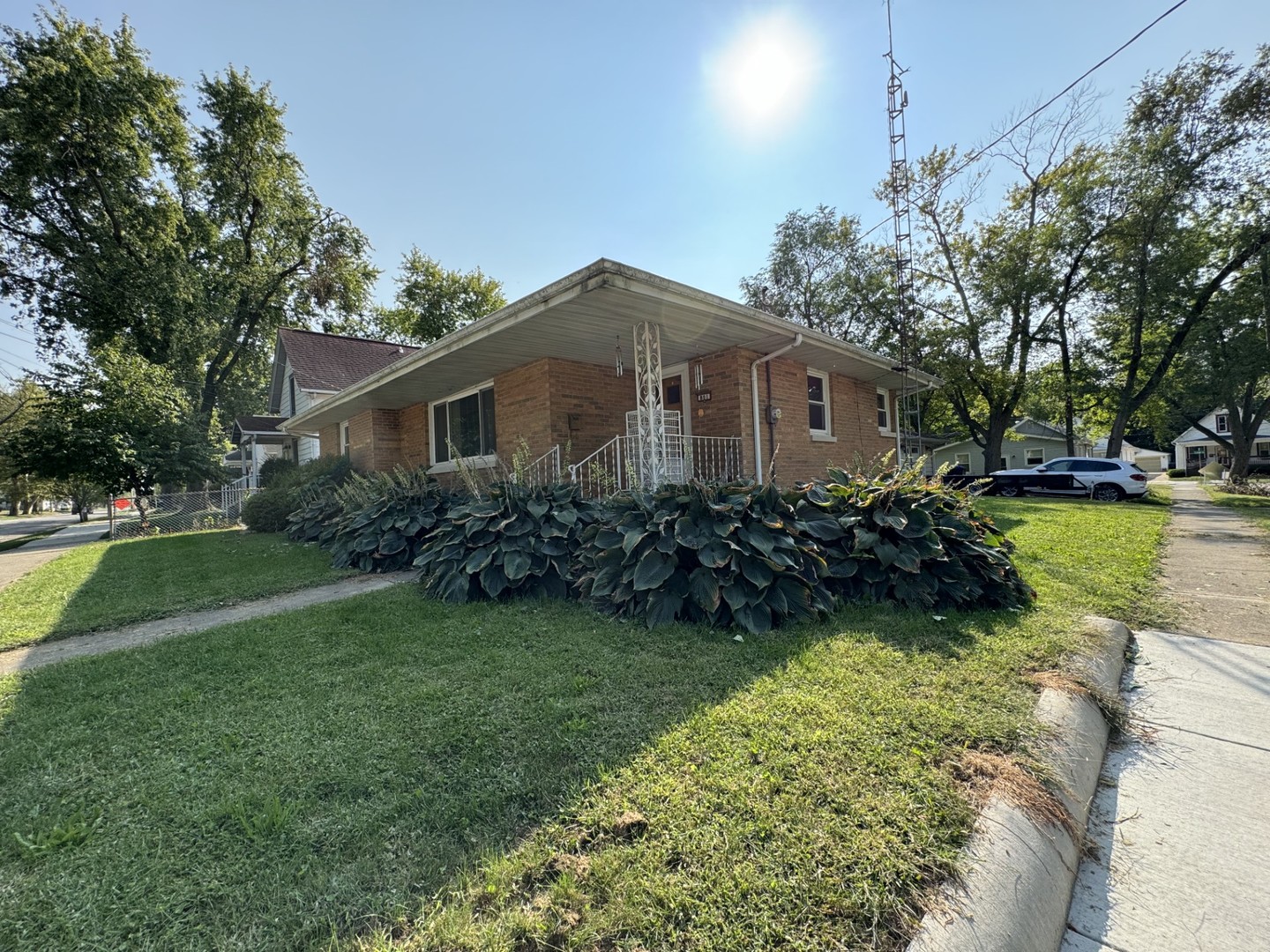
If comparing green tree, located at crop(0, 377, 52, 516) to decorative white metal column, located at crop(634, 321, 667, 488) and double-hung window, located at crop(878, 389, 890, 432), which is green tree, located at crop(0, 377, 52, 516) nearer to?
decorative white metal column, located at crop(634, 321, 667, 488)

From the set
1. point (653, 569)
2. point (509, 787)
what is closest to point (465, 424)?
point (653, 569)

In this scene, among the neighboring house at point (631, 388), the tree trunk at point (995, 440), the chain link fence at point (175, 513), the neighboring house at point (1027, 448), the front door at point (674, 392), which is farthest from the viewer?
the neighboring house at point (1027, 448)

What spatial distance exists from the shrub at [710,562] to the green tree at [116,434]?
15.7m

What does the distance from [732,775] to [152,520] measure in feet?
63.3

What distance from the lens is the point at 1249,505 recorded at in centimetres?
1302

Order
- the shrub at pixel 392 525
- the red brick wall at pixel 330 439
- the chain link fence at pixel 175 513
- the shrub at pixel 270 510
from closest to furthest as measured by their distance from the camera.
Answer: the shrub at pixel 392 525
the shrub at pixel 270 510
the chain link fence at pixel 175 513
the red brick wall at pixel 330 439

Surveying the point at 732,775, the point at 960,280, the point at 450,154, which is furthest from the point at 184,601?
the point at 960,280

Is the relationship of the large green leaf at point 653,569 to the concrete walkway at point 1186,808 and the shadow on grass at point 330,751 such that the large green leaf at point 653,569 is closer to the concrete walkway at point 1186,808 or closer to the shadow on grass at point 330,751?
the shadow on grass at point 330,751

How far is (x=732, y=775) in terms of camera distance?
208cm

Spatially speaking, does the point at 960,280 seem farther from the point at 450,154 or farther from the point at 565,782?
the point at 565,782

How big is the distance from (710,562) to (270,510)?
12606 mm

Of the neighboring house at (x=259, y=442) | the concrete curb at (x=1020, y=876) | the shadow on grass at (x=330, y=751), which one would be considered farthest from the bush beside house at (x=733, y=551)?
the neighboring house at (x=259, y=442)

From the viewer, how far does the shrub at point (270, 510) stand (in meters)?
12.1

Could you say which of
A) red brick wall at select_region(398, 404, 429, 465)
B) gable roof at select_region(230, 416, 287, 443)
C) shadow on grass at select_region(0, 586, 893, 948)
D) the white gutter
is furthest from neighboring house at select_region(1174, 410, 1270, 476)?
gable roof at select_region(230, 416, 287, 443)
